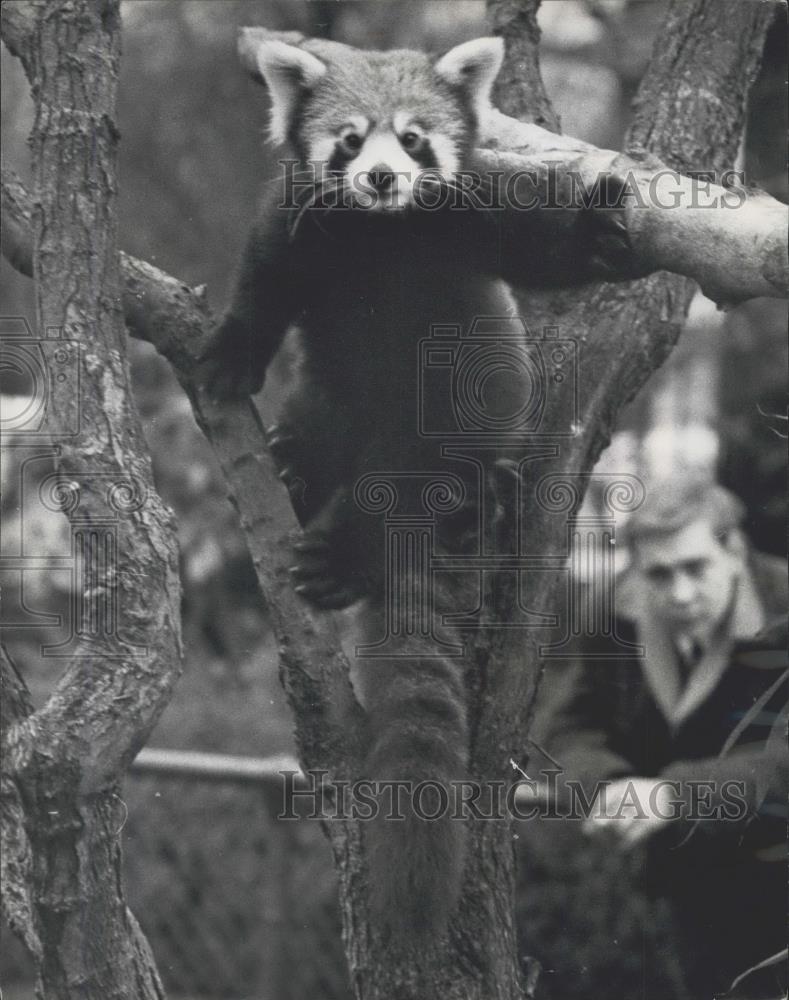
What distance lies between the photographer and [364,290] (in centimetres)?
197

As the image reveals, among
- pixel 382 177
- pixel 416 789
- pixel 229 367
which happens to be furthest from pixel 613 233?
pixel 416 789

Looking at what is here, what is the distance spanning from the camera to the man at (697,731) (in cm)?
192

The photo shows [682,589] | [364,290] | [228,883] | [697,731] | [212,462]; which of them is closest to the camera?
[364,290]

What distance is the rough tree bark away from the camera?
5.15ft

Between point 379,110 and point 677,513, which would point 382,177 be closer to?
point 379,110

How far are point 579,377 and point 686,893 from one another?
861mm

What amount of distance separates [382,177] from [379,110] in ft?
0.50

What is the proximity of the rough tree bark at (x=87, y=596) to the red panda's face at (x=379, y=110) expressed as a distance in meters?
0.32

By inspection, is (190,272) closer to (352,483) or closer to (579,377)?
(352,483)

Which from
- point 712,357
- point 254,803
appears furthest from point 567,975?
point 712,357

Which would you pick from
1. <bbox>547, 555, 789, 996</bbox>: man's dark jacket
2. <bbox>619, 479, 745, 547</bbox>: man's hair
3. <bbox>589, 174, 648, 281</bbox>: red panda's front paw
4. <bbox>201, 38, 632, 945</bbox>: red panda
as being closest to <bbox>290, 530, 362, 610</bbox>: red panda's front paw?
<bbox>201, 38, 632, 945</bbox>: red panda

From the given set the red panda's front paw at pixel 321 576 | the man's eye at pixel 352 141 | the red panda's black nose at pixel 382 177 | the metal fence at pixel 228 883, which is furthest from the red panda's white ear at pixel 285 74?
the metal fence at pixel 228 883

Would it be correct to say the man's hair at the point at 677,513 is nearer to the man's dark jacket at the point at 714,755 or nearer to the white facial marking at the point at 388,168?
the man's dark jacket at the point at 714,755

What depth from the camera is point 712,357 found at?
4.17m
